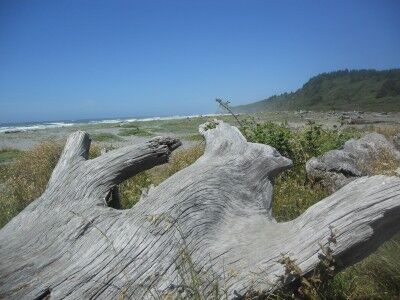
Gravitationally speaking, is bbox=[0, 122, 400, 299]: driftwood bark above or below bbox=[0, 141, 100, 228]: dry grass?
above

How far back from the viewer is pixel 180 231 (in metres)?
3.04

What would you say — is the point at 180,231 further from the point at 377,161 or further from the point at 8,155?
the point at 8,155

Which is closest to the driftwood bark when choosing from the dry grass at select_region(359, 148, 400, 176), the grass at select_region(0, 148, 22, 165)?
the dry grass at select_region(359, 148, 400, 176)

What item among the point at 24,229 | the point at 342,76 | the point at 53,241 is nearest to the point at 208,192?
the point at 53,241

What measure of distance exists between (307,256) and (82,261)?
6.43 ft

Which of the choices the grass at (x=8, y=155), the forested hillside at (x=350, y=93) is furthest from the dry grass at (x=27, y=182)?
the forested hillside at (x=350, y=93)

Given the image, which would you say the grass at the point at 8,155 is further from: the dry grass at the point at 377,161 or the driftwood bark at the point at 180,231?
the driftwood bark at the point at 180,231

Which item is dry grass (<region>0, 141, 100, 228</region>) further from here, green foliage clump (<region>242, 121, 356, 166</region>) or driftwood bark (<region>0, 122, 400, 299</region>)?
green foliage clump (<region>242, 121, 356, 166</region>)

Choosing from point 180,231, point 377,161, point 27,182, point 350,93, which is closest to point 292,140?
point 377,161

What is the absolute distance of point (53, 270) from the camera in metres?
3.42

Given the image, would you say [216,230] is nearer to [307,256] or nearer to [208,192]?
[208,192]

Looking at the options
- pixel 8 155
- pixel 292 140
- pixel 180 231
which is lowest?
pixel 8 155

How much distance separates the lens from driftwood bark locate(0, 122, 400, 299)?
3.17 metres

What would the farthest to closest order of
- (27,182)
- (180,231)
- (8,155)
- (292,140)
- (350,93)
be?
(350,93) → (8,155) → (292,140) → (27,182) → (180,231)
